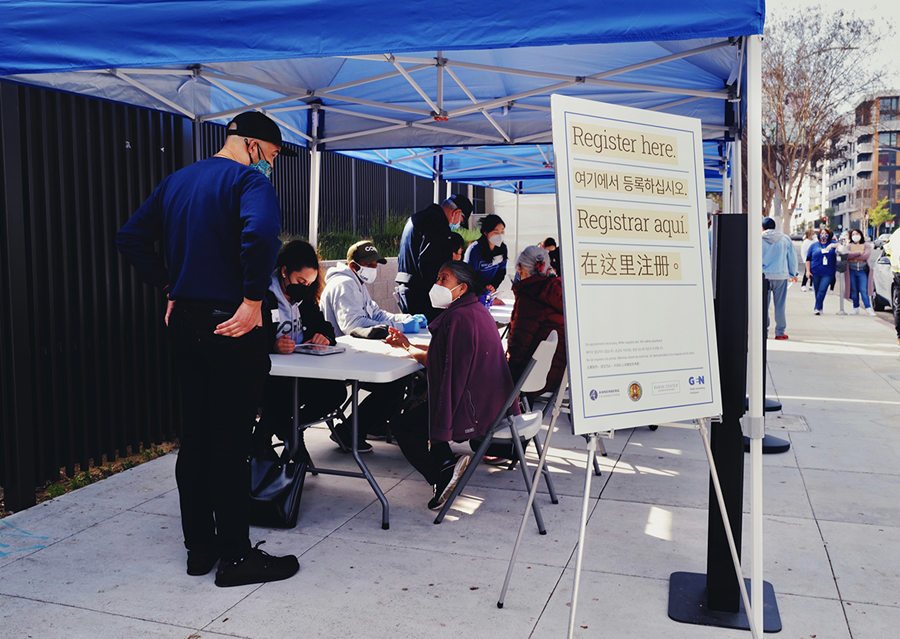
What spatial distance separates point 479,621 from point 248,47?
7.42 ft

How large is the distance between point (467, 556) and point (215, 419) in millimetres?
1262

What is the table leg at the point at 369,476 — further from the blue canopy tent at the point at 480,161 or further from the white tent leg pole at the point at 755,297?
the blue canopy tent at the point at 480,161

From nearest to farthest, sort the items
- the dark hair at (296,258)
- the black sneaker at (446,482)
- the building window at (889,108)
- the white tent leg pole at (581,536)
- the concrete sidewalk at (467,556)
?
the white tent leg pole at (581,536)
the concrete sidewalk at (467,556)
the black sneaker at (446,482)
the dark hair at (296,258)
the building window at (889,108)

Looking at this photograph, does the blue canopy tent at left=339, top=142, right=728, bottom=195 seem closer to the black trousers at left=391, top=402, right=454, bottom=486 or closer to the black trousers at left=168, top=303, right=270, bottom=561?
the black trousers at left=391, top=402, right=454, bottom=486

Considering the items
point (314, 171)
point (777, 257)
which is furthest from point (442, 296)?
point (777, 257)

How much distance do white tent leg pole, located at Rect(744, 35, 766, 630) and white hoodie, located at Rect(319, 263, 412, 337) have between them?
291 centimetres

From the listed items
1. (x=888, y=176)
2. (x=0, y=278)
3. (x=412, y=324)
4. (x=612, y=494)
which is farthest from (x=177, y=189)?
(x=888, y=176)

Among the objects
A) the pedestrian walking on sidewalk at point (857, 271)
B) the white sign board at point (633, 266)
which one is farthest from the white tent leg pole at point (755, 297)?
the pedestrian walking on sidewalk at point (857, 271)

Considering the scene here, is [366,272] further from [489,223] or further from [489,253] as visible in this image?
[489,253]

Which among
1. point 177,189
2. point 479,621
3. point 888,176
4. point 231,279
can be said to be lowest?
point 479,621

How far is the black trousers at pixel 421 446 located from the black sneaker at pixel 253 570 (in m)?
1.04

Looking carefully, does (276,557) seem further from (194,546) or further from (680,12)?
(680,12)

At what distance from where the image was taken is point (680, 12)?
2395 mm

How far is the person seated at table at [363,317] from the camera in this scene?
4754mm
